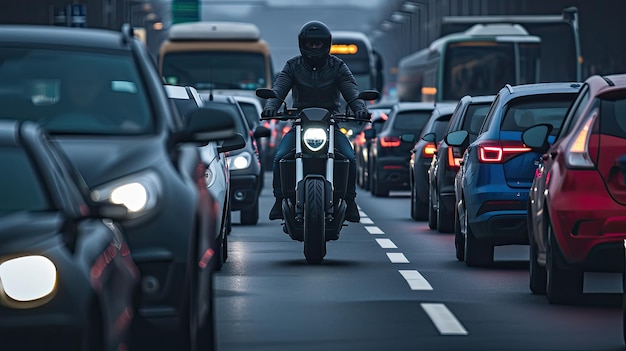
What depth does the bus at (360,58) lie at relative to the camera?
5793 centimetres

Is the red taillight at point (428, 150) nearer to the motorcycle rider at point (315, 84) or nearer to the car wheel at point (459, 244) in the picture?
the car wheel at point (459, 244)

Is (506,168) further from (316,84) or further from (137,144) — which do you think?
(137,144)

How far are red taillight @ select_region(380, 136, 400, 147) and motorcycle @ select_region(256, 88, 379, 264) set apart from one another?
15.5 meters

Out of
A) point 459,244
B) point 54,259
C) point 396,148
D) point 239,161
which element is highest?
point 54,259

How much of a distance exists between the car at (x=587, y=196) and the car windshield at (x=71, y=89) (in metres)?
3.33

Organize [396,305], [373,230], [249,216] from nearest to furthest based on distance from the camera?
[396,305] < [373,230] < [249,216]

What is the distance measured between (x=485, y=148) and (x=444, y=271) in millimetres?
999

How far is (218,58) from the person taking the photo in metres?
45.2

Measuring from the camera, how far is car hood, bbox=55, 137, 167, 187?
8477 mm

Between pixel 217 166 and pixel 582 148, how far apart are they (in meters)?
4.76

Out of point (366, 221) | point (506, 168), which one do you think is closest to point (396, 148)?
point (366, 221)

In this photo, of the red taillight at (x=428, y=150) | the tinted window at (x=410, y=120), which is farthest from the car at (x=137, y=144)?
the tinted window at (x=410, y=120)

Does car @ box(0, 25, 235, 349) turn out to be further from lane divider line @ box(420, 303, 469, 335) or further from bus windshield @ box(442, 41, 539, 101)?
bus windshield @ box(442, 41, 539, 101)

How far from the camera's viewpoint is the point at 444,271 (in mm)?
15008
